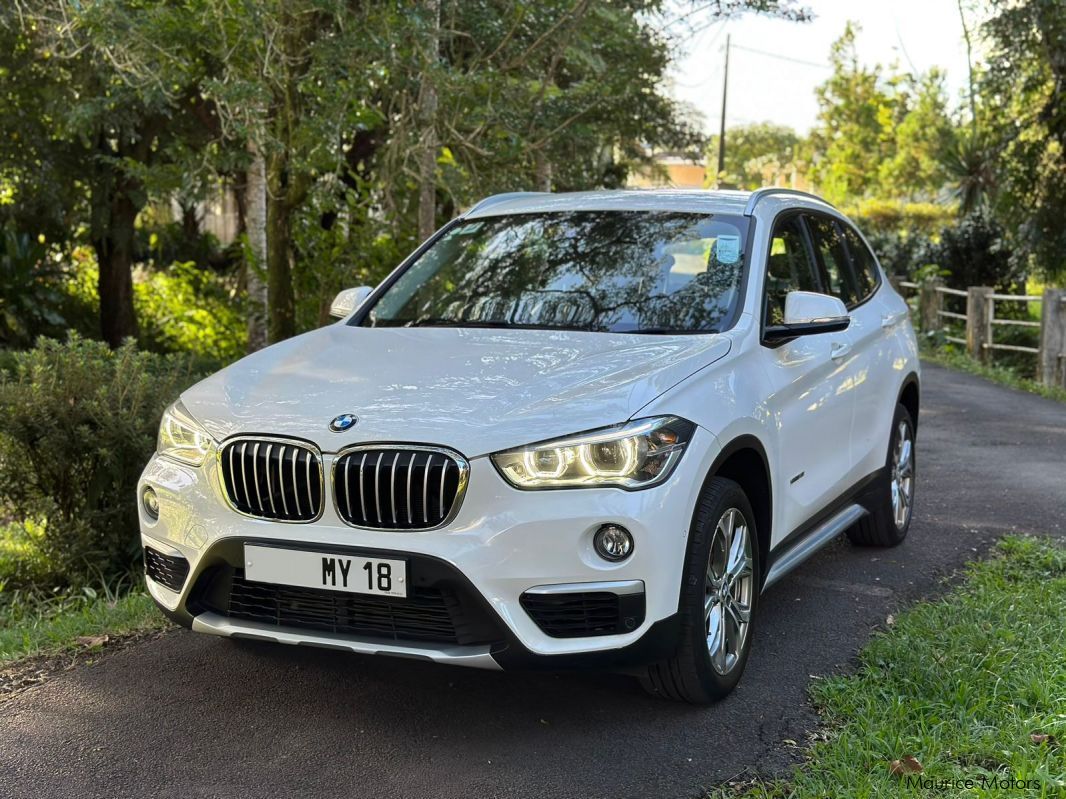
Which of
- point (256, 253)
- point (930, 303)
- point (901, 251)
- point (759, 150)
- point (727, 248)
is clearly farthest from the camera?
point (759, 150)

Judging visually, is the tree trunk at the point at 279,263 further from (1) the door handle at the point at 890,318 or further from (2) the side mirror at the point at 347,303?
(1) the door handle at the point at 890,318

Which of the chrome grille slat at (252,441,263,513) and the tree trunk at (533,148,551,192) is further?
the tree trunk at (533,148,551,192)

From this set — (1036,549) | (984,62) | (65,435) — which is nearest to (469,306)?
(65,435)

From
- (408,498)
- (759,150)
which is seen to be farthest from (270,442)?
(759,150)

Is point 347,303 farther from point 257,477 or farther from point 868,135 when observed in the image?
point 868,135

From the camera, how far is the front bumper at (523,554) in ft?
11.3

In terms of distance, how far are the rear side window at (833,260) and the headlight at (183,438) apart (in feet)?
9.66

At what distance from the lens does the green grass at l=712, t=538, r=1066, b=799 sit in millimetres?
3408

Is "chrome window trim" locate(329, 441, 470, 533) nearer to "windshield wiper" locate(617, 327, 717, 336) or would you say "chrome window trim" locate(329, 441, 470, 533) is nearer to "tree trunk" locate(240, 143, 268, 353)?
"windshield wiper" locate(617, 327, 717, 336)

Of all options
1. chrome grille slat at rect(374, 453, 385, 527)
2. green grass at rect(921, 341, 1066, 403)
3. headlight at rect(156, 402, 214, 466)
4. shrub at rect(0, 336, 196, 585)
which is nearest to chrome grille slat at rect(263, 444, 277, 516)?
headlight at rect(156, 402, 214, 466)

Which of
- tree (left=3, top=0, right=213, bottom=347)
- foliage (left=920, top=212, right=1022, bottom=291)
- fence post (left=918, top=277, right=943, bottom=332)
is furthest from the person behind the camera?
foliage (left=920, top=212, right=1022, bottom=291)

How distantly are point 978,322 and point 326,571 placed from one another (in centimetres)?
1610

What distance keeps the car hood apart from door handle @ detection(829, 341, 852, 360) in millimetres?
1041

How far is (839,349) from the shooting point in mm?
5168
